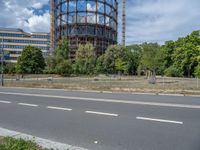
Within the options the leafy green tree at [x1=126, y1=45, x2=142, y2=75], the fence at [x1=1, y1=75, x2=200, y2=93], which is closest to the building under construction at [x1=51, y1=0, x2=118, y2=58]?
the leafy green tree at [x1=126, y1=45, x2=142, y2=75]

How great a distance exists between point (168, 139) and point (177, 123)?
1871 mm

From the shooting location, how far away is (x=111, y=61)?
81250mm

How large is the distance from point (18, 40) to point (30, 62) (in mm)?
57206

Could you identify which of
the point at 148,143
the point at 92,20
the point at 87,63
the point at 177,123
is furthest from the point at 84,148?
the point at 92,20

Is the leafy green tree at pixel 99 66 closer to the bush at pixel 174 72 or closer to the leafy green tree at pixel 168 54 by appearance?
the leafy green tree at pixel 168 54

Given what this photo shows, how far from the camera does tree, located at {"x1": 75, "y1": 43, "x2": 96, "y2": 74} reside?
247 feet

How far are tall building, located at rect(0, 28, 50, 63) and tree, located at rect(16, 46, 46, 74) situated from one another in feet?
148

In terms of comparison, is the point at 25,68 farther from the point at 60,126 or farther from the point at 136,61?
the point at 60,126

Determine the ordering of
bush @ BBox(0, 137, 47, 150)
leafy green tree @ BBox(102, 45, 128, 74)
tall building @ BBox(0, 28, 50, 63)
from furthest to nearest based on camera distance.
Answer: tall building @ BBox(0, 28, 50, 63) → leafy green tree @ BBox(102, 45, 128, 74) → bush @ BBox(0, 137, 47, 150)

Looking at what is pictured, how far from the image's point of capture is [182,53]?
67.5 m

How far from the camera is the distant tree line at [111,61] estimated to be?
215ft

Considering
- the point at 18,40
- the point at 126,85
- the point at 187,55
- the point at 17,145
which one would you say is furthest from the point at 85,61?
the point at 17,145

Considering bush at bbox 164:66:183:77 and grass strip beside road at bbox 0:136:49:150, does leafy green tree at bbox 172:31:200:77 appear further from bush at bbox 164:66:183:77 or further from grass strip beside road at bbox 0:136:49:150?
grass strip beside road at bbox 0:136:49:150

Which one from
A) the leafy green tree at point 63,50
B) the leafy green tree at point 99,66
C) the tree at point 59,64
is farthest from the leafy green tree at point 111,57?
the tree at point 59,64
